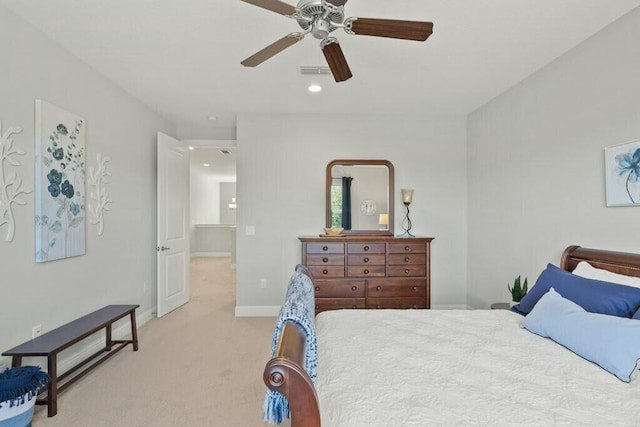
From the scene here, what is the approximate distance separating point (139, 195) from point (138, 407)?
2448mm

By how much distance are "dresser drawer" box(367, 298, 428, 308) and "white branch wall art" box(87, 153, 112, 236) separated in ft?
9.43

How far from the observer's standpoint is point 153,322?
4.10 m

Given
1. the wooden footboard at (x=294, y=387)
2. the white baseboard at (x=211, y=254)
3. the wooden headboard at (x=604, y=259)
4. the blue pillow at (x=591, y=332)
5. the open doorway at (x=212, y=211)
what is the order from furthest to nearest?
the white baseboard at (x=211, y=254), the open doorway at (x=212, y=211), the wooden headboard at (x=604, y=259), the blue pillow at (x=591, y=332), the wooden footboard at (x=294, y=387)

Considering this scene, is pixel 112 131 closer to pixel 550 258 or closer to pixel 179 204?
pixel 179 204

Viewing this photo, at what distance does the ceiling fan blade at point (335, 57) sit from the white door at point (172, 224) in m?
2.87

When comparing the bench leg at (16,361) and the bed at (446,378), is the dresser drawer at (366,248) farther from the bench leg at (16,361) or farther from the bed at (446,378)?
the bench leg at (16,361)

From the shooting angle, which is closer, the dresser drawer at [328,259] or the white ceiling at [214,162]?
the dresser drawer at [328,259]

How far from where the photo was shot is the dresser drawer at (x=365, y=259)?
12.7 feet

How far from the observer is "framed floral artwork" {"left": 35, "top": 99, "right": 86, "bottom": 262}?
249 centimetres

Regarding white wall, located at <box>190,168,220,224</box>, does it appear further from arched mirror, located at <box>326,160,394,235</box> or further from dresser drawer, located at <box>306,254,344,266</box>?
dresser drawer, located at <box>306,254,344,266</box>

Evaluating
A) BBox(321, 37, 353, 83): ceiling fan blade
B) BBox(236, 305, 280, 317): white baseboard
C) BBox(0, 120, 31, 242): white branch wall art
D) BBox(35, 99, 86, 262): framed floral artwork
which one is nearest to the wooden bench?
BBox(35, 99, 86, 262): framed floral artwork

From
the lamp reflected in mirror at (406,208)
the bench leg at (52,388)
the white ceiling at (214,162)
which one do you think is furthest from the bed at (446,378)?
the white ceiling at (214,162)

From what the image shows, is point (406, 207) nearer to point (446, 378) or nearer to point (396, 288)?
point (396, 288)

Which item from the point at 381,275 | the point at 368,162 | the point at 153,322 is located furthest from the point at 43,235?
the point at 368,162
